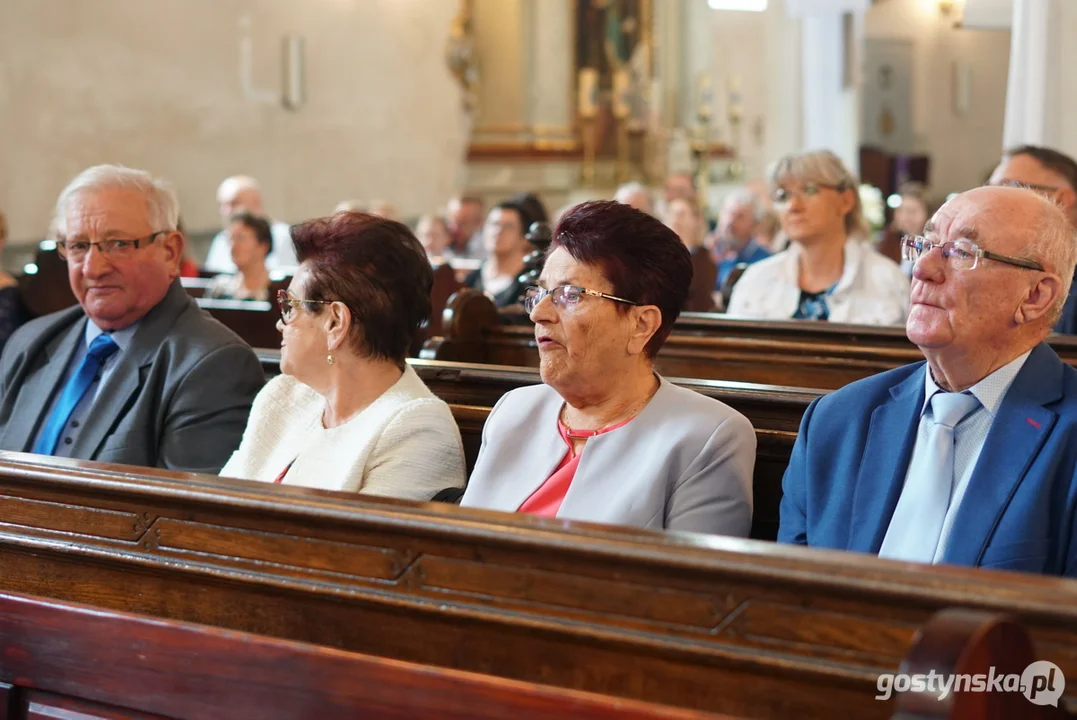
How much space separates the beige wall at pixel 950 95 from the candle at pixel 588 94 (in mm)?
5767

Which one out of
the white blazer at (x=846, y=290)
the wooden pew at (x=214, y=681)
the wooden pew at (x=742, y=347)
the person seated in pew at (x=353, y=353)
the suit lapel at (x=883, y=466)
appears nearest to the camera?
the wooden pew at (x=214, y=681)

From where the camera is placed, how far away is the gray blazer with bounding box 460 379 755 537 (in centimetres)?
215

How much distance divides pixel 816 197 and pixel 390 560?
348 centimetres

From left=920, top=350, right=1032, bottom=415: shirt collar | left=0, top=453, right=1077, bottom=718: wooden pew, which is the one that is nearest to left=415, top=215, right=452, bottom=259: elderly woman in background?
left=920, top=350, right=1032, bottom=415: shirt collar

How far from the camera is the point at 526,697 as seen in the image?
4.69 ft

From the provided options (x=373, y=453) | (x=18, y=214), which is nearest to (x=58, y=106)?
(x=18, y=214)

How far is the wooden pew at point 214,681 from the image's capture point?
1.44 metres

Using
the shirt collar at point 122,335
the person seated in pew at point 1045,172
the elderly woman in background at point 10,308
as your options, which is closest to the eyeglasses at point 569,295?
the shirt collar at point 122,335

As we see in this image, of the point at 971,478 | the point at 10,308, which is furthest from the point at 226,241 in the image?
the point at 971,478

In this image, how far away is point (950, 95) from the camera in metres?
16.7

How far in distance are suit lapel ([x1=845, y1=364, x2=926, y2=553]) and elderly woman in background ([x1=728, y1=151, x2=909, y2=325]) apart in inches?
97.3

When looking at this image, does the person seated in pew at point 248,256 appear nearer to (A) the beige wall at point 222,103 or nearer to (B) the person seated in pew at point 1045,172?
(A) the beige wall at point 222,103

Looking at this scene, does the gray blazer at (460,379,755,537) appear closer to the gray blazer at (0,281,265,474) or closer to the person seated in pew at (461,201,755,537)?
the person seated in pew at (461,201,755,537)

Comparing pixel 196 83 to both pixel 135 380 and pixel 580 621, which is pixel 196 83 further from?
pixel 580 621
